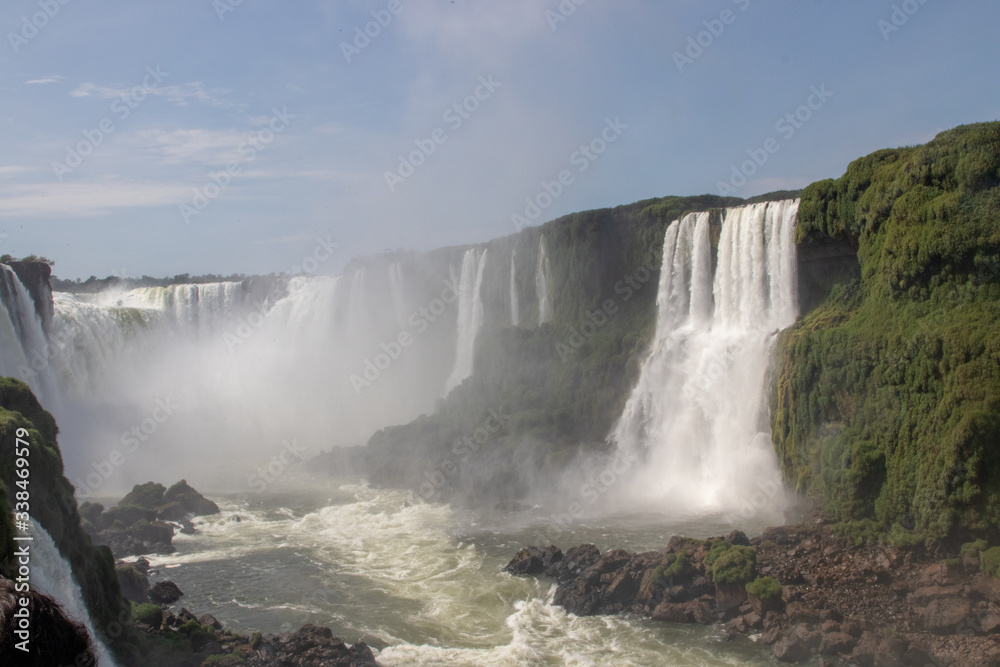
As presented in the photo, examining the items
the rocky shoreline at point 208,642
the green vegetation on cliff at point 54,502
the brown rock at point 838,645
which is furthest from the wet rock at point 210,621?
the brown rock at point 838,645

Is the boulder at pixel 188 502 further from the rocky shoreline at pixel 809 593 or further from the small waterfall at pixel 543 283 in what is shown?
the small waterfall at pixel 543 283

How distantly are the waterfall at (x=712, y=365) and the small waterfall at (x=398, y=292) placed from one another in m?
22.2

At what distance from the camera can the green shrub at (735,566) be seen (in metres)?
19.3

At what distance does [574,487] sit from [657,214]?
15.4 meters

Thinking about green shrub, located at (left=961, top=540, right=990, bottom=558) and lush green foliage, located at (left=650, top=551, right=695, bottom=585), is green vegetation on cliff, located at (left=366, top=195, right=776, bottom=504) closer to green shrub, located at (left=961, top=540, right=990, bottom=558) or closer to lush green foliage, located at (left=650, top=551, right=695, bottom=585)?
lush green foliage, located at (left=650, top=551, right=695, bottom=585)

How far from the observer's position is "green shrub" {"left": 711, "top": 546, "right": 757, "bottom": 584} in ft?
63.3

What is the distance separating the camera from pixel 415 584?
22953mm

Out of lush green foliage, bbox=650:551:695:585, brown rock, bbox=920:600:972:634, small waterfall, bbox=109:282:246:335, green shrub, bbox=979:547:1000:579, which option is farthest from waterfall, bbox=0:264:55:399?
green shrub, bbox=979:547:1000:579

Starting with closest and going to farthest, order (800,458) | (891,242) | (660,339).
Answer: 1. (891,242)
2. (800,458)
3. (660,339)

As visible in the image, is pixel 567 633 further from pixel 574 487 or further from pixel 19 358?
pixel 19 358

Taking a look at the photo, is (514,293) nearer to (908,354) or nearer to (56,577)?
(908,354)

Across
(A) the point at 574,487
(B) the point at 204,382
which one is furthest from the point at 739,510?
(B) the point at 204,382

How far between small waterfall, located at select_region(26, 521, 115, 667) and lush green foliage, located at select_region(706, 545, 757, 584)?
568 inches

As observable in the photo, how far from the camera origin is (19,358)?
36719mm
